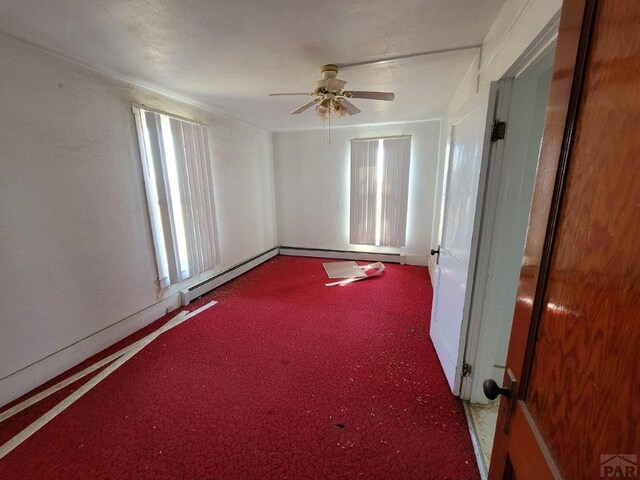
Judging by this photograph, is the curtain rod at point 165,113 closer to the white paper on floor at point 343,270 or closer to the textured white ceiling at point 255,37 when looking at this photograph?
the textured white ceiling at point 255,37

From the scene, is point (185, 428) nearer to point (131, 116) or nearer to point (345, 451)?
point (345, 451)

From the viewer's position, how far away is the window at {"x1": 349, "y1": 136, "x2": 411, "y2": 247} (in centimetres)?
412

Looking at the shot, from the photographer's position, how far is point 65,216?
6.29ft

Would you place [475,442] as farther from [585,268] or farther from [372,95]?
[372,95]

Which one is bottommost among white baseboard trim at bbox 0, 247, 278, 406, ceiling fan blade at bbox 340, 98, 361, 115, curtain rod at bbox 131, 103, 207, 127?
white baseboard trim at bbox 0, 247, 278, 406

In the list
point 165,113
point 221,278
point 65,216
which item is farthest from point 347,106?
point 221,278

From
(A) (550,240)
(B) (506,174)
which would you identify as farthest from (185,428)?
(B) (506,174)

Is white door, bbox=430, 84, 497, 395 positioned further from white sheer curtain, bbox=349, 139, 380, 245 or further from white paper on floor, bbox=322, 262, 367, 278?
white sheer curtain, bbox=349, 139, 380, 245

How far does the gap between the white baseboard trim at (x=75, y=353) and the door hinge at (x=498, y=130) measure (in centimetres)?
311

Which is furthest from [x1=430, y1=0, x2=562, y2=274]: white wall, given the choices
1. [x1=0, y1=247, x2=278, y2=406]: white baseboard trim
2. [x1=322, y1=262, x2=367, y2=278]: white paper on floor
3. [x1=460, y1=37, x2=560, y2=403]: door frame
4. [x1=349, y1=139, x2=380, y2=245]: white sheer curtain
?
[x1=0, y1=247, x2=278, y2=406]: white baseboard trim

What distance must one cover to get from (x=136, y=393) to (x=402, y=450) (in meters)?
1.72

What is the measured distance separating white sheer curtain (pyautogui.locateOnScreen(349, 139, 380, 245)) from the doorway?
2.87 meters

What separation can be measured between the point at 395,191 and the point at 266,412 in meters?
3.54

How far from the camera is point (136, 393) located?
1780 millimetres
